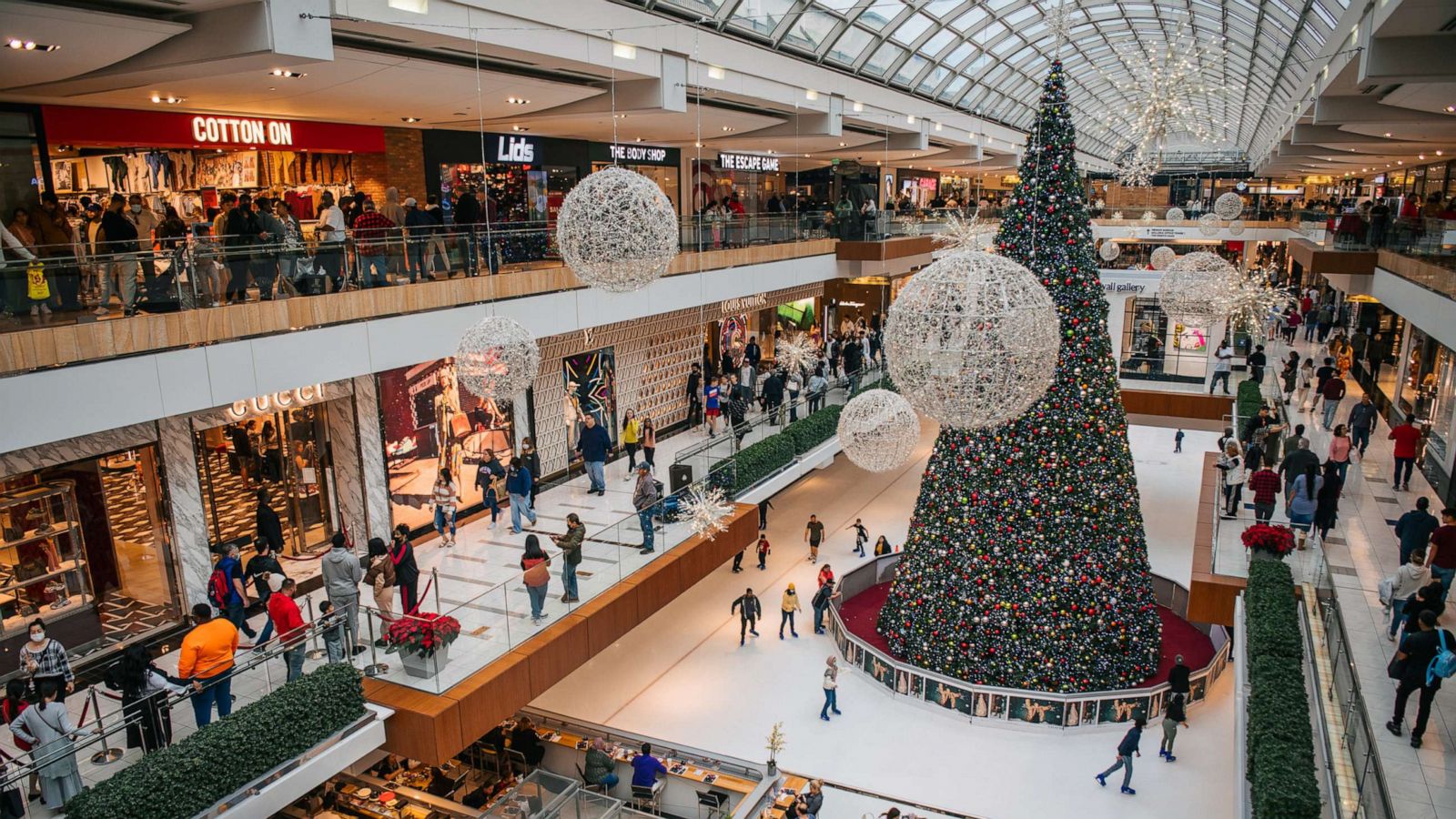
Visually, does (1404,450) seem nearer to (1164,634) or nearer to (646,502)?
(1164,634)

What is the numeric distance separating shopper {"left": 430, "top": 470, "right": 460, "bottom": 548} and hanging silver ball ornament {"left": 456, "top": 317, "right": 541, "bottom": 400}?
149 inches

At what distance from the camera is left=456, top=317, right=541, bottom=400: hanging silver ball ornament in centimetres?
1051

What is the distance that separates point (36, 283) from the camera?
8.34 metres

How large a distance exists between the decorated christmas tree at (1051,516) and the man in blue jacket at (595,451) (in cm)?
583

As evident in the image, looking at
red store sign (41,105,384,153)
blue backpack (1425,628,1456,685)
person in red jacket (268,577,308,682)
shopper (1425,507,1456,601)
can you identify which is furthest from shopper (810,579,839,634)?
red store sign (41,105,384,153)

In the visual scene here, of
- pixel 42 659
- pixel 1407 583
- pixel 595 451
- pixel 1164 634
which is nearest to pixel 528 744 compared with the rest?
pixel 595 451

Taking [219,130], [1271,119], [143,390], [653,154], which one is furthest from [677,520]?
[1271,119]

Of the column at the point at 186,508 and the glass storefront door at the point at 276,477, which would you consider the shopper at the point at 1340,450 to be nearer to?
the glass storefront door at the point at 276,477

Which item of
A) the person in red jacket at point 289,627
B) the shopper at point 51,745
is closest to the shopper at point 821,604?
the person in red jacket at point 289,627

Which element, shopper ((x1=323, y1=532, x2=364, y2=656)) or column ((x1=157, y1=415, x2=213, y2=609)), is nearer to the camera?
shopper ((x1=323, y1=532, x2=364, y2=656))

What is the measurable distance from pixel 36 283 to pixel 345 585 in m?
4.02

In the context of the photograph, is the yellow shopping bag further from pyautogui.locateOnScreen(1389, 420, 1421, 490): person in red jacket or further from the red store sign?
pyautogui.locateOnScreen(1389, 420, 1421, 490): person in red jacket

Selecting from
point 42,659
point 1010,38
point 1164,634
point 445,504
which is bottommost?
point 1164,634

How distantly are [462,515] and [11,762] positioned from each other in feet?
28.6
